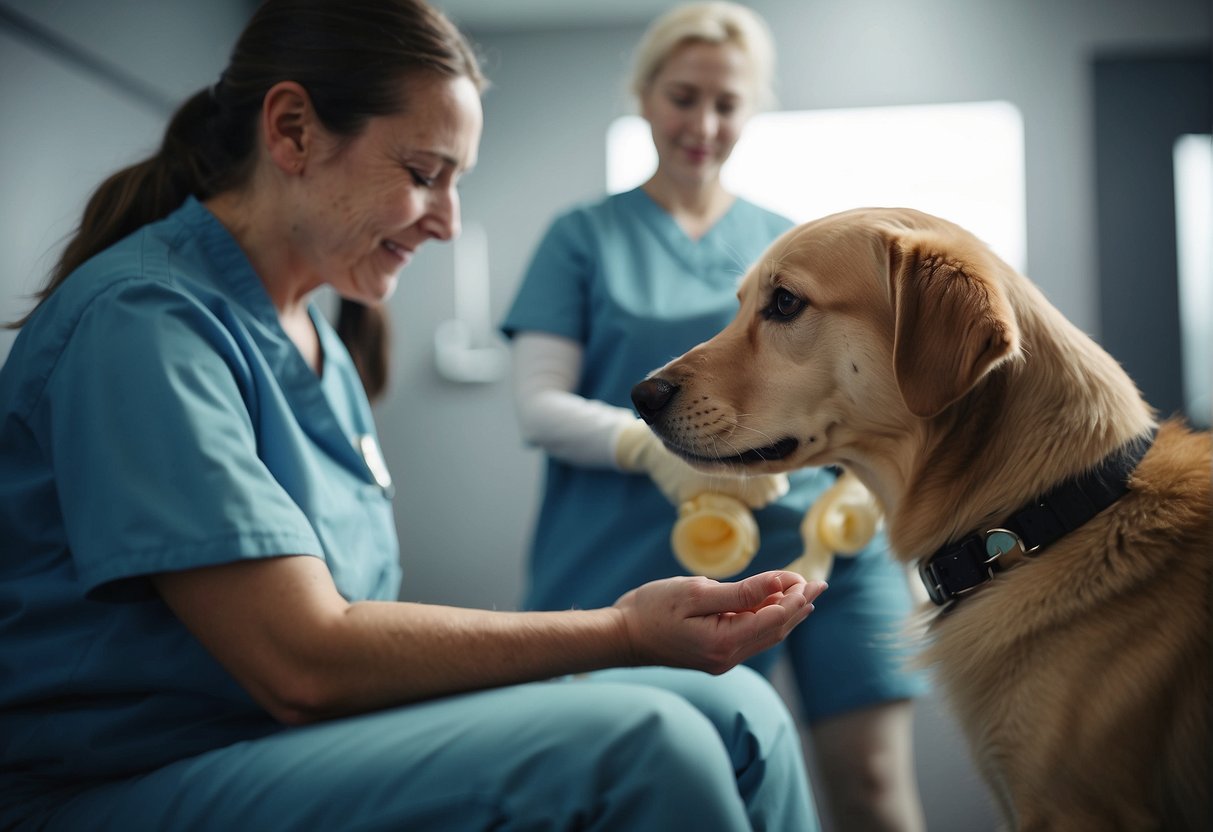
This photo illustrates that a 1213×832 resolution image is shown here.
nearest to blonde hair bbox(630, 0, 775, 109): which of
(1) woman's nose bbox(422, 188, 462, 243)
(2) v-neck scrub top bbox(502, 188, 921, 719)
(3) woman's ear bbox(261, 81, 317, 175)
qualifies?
(2) v-neck scrub top bbox(502, 188, 921, 719)

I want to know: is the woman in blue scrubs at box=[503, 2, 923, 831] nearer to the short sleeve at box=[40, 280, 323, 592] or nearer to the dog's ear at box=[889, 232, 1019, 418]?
the dog's ear at box=[889, 232, 1019, 418]

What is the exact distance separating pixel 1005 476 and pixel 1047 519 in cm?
5

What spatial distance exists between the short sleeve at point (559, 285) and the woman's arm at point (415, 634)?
735 mm

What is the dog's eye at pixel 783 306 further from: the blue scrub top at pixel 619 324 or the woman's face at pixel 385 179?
the woman's face at pixel 385 179

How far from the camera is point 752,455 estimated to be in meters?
0.95

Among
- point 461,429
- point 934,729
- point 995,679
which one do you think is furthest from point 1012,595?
point 461,429

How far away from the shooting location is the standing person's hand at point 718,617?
727 millimetres

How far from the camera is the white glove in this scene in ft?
3.42

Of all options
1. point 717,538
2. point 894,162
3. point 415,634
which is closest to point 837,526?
point 717,538

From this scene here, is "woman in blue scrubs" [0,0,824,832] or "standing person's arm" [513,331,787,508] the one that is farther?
"standing person's arm" [513,331,787,508]

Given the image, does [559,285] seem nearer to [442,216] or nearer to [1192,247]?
[442,216]

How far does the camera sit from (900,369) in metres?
0.84

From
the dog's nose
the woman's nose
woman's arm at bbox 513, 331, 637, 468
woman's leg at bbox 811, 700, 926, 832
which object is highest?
the woman's nose

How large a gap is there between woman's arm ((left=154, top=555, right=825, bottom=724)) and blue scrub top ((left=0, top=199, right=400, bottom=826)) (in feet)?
0.12
